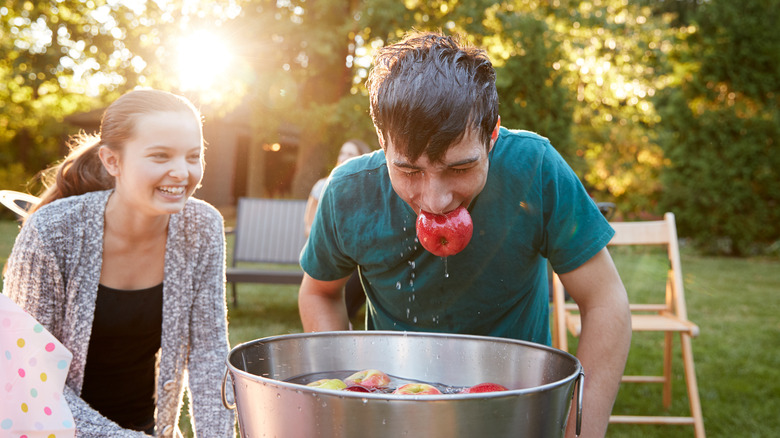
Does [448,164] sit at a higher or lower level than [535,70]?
lower

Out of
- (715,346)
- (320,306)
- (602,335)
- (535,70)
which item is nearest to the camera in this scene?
(602,335)

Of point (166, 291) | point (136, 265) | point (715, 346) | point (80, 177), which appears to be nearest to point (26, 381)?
point (166, 291)

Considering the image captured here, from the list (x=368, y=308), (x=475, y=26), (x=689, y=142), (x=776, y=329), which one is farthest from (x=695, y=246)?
(x=368, y=308)

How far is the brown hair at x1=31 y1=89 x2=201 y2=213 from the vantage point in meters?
2.04

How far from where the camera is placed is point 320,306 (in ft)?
5.67

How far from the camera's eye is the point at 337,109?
10.8 m

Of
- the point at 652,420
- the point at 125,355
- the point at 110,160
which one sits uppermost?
the point at 110,160

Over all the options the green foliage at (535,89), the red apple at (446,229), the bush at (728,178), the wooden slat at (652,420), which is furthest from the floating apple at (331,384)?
the bush at (728,178)

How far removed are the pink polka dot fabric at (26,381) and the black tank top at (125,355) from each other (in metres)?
1.01

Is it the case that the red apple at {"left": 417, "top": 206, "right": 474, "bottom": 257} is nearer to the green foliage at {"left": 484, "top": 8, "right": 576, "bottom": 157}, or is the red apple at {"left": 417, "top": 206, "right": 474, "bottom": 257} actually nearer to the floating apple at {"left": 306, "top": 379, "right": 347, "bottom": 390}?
the floating apple at {"left": 306, "top": 379, "right": 347, "bottom": 390}

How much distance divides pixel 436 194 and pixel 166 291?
3.99 feet

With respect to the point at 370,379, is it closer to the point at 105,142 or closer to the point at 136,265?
the point at 136,265

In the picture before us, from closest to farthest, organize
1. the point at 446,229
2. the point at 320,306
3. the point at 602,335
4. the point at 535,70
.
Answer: the point at 446,229, the point at 602,335, the point at 320,306, the point at 535,70

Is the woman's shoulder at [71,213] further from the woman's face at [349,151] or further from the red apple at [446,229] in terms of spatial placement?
the woman's face at [349,151]
